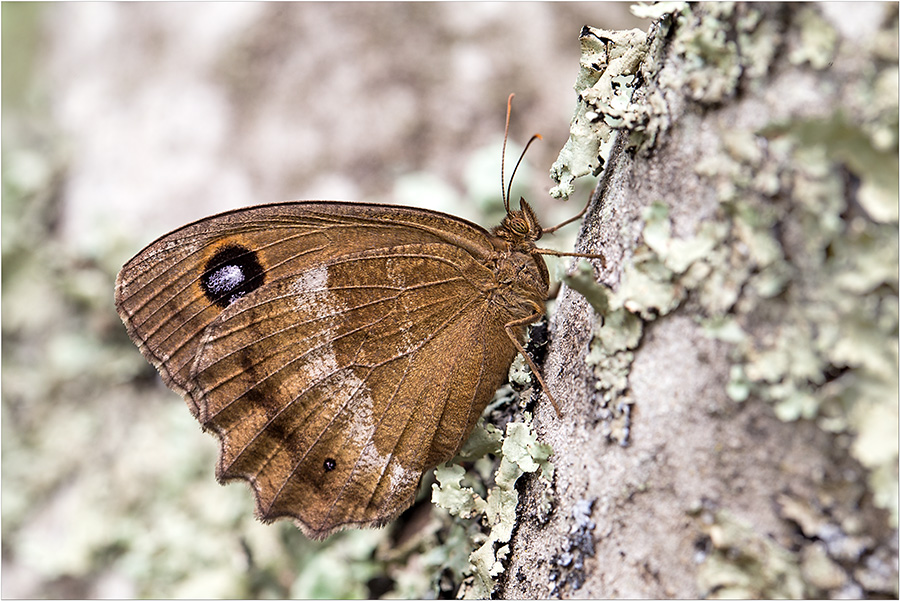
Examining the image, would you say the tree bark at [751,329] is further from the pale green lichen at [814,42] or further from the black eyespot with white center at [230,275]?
the black eyespot with white center at [230,275]

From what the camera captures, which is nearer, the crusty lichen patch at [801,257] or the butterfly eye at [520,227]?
the crusty lichen patch at [801,257]

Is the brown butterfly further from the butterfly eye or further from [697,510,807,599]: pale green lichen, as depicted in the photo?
[697,510,807,599]: pale green lichen

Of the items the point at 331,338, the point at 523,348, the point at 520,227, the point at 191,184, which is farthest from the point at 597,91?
the point at 191,184

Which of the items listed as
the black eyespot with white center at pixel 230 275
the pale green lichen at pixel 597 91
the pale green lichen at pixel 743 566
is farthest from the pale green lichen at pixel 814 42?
the black eyespot with white center at pixel 230 275

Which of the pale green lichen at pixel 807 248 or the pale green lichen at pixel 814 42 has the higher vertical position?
the pale green lichen at pixel 814 42

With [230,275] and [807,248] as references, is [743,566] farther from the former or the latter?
[230,275]

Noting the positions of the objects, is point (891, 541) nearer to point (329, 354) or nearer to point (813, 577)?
point (813, 577)
